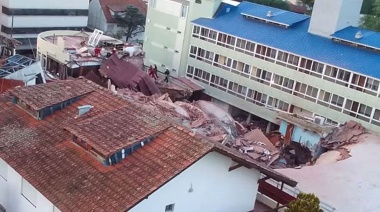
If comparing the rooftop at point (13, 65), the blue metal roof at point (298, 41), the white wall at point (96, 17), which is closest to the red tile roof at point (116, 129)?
the rooftop at point (13, 65)

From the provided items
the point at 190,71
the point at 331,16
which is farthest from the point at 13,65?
the point at 331,16

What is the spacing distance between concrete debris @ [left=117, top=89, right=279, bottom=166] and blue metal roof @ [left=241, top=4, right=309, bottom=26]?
1125 centimetres

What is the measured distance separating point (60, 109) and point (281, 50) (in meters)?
24.4

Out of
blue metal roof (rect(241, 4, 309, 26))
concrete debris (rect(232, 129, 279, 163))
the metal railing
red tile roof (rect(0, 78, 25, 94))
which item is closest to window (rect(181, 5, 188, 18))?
blue metal roof (rect(241, 4, 309, 26))

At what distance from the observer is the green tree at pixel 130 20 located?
6284cm

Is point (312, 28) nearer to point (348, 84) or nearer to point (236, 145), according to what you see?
point (348, 84)

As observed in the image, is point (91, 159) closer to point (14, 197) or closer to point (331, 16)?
point (14, 197)

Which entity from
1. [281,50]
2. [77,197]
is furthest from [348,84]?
[77,197]

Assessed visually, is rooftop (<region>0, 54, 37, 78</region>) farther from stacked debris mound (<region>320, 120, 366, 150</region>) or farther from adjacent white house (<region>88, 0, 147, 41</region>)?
adjacent white house (<region>88, 0, 147, 41</region>)

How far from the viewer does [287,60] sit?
39844 mm

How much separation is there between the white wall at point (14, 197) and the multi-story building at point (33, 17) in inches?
1479

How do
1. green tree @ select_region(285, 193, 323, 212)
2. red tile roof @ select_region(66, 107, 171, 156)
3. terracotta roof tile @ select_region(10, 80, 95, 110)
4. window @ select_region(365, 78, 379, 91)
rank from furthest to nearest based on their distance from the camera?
window @ select_region(365, 78, 379, 91) → terracotta roof tile @ select_region(10, 80, 95, 110) → red tile roof @ select_region(66, 107, 171, 156) → green tree @ select_region(285, 193, 323, 212)

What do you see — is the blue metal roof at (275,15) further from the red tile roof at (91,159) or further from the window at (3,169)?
the window at (3,169)

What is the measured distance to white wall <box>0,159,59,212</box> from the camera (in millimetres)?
16297
